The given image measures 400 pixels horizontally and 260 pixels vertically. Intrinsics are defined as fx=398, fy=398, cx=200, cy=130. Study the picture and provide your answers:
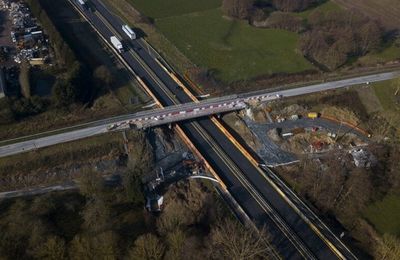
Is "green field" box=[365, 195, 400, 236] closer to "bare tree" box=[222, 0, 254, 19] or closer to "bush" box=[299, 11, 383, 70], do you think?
"bush" box=[299, 11, 383, 70]

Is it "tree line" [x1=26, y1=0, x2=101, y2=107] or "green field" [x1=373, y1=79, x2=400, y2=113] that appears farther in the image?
"green field" [x1=373, y1=79, x2=400, y2=113]

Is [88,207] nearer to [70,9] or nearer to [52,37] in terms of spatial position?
[52,37]

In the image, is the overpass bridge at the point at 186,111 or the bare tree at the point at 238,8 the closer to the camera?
the overpass bridge at the point at 186,111

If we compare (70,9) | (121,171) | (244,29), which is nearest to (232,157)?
(121,171)

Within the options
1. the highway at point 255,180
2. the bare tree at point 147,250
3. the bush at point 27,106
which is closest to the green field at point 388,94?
the highway at point 255,180

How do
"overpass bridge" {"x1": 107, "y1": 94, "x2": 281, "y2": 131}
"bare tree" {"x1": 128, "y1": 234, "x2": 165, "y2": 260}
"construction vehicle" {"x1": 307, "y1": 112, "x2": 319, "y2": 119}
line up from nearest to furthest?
1. "bare tree" {"x1": 128, "y1": 234, "x2": 165, "y2": 260}
2. "overpass bridge" {"x1": 107, "y1": 94, "x2": 281, "y2": 131}
3. "construction vehicle" {"x1": 307, "y1": 112, "x2": 319, "y2": 119}

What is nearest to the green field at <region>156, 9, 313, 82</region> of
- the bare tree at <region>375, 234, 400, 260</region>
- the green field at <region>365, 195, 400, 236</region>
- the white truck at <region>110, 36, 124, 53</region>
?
the white truck at <region>110, 36, 124, 53</region>

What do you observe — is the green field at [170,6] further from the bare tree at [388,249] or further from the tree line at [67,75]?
the bare tree at [388,249]

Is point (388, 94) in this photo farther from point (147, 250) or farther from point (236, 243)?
point (147, 250)
